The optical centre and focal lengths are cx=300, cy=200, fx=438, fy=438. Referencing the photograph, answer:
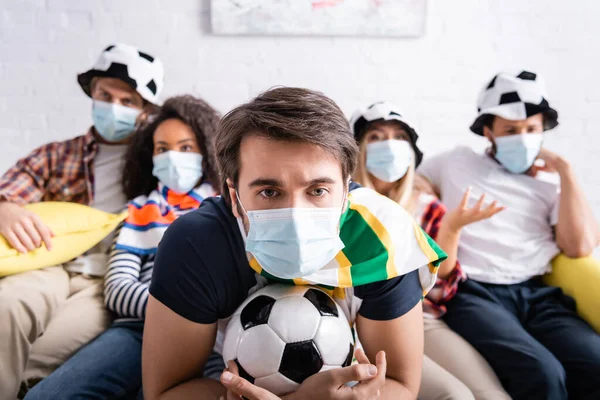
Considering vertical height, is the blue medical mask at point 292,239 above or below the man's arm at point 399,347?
above

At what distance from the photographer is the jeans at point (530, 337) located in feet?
4.15

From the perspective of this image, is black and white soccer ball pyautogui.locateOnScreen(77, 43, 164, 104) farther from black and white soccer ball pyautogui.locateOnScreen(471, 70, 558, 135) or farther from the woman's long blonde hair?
black and white soccer ball pyautogui.locateOnScreen(471, 70, 558, 135)

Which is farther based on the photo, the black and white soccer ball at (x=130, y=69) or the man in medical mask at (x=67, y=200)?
the black and white soccer ball at (x=130, y=69)

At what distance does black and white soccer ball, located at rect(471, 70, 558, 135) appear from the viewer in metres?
1.64

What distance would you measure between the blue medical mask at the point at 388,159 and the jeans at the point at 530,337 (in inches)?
18.8

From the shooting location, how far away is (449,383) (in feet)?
3.89

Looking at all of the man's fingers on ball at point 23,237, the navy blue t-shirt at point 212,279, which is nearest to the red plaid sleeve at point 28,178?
the man's fingers on ball at point 23,237

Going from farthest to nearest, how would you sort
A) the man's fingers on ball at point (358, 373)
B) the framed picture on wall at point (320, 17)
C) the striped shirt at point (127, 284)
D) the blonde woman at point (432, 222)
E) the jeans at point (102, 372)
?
the framed picture on wall at point (320, 17) < the striped shirt at point (127, 284) < the blonde woman at point (432, 222) < the jeans at point (102, 372) < the man's fingers on ball at point (358, 373)

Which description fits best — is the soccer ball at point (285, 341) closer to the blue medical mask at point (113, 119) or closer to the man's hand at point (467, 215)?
the man's hand at point (467, 215)

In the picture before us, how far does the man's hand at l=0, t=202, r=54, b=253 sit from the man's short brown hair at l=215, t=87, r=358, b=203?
77 centimetres

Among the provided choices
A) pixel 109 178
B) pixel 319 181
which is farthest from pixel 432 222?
pixel 109 178

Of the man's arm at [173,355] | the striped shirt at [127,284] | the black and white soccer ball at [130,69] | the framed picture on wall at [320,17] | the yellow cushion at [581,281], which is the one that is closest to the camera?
the man's arm at [173,355]

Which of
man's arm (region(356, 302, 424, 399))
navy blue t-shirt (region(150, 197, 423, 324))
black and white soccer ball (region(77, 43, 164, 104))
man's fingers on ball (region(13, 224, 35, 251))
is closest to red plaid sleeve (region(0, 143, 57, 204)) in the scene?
man's fingers on ball (region(13, 224, 35, 251))

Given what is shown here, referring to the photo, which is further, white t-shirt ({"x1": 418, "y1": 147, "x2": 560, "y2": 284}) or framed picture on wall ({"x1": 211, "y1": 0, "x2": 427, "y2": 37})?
framed picture on wall ({"x1": 211, "y1": 0, "x2": 427, "y2": 37})
